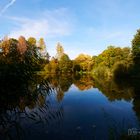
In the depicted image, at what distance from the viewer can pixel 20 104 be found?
620 cm

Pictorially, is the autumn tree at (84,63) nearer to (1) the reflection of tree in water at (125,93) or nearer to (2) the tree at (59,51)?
(2) the tree at (59,51)

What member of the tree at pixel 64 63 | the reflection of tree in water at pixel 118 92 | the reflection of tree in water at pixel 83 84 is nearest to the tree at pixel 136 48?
the reflection of tree in water at pixel 83 84

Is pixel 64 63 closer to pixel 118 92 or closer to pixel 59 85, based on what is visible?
pixel 118 92

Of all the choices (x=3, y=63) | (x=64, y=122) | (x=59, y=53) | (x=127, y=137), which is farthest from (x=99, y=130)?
(x=59, y=53)

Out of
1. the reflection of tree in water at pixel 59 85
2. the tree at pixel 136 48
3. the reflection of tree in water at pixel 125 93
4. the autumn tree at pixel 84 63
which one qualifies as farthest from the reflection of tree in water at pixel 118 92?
the autumn tree at pixel 84 63

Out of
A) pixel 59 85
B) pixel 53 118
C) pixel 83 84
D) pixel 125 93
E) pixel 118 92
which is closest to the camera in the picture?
pixel 53 118

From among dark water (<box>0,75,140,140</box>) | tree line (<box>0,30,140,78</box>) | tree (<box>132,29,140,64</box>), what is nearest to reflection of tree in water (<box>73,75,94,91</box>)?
tree line (<box>0,30,140,78</box>)

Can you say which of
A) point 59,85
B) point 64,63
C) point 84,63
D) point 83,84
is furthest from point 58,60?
point 59,85

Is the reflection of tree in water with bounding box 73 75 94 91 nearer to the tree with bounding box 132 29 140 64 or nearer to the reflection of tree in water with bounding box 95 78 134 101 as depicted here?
the reflection of tree in water with bounding box 95 78 134 101

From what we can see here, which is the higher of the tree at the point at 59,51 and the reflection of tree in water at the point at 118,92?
the tree at the point at 59,51

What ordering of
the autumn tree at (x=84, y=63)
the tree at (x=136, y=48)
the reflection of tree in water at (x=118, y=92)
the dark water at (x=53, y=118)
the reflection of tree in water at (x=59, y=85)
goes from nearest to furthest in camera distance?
the dark water at (x=53, y=118), the reflection of tree in water at (x=59, y=85), the reflection of tree in water at (x=118, y=92), the tree at (x=136, y=48), the autumn tree at (x=84, y=63)

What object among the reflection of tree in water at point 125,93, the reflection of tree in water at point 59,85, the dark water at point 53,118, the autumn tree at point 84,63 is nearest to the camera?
the dark water at point 53,118

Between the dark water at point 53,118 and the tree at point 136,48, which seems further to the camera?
the tree at point 136,48

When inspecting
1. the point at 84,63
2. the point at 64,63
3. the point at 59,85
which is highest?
the point at 84,63
